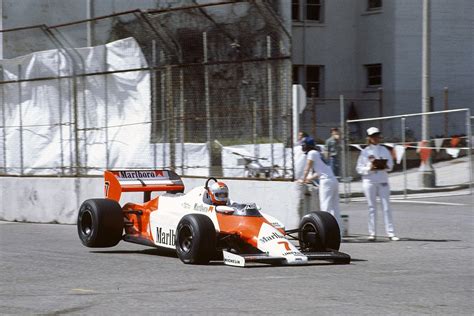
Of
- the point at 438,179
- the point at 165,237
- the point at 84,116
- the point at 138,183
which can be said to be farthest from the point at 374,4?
the point at 165,237

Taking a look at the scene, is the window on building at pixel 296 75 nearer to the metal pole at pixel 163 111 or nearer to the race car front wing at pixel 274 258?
the metal pole at pixel 163 111

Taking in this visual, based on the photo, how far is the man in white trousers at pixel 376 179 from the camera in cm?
1602

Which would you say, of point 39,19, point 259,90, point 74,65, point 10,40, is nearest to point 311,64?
point 39,19

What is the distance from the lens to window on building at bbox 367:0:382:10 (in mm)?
37656

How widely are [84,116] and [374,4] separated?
63.6 ft

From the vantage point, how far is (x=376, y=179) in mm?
16125

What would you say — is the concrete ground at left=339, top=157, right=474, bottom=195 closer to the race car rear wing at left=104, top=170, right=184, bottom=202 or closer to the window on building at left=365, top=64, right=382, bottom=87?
the race car rear wing at left=104, top=170, right=184, bottom=202

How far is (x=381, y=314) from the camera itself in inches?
339

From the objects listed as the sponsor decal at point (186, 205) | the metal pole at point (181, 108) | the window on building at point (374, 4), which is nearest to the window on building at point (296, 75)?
the window on building at point (374, 4)

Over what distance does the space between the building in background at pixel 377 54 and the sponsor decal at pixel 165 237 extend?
2140 cm

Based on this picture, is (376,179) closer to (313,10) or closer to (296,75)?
(296,75)

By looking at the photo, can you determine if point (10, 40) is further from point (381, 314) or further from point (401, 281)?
point (381, 314)

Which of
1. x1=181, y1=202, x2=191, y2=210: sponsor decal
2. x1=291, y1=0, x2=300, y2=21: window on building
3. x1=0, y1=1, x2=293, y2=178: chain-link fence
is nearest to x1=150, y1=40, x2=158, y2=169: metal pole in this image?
x1=0, y1=1, x2=293, y2=178: chain-link fence

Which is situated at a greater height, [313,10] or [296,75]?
[313,10]
